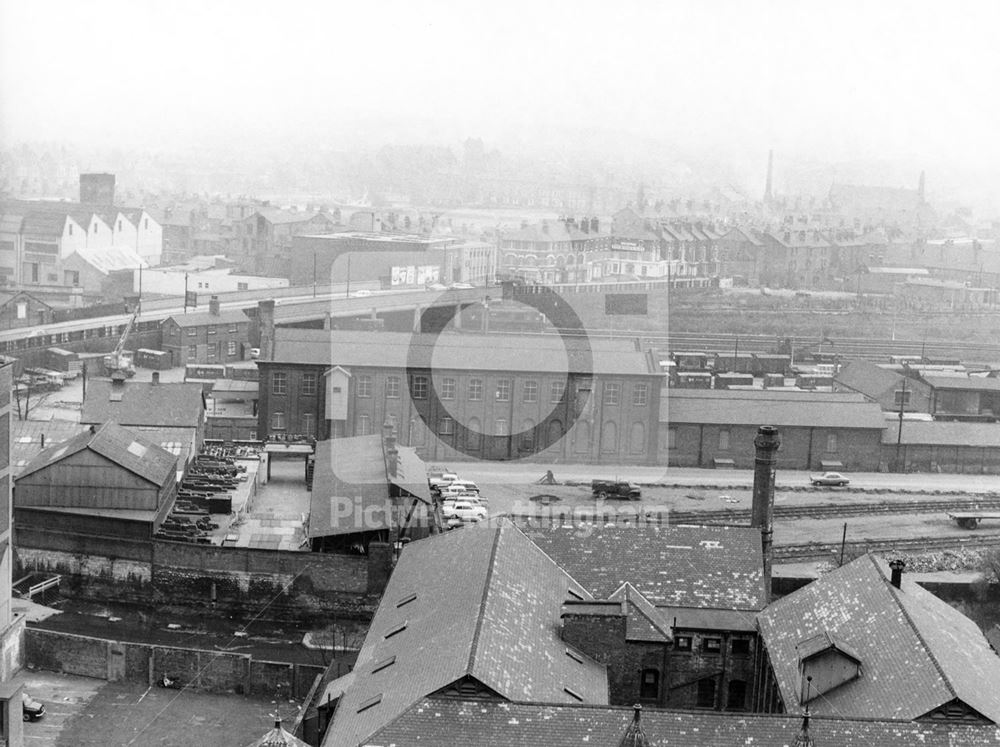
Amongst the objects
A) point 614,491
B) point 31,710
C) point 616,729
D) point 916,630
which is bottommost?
point 31,710

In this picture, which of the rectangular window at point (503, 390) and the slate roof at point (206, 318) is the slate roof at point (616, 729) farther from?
the slate roof at point (206, 318)

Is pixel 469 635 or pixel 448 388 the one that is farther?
pixel 448 388

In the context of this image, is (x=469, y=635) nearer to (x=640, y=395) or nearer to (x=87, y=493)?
(x=87, y=493)

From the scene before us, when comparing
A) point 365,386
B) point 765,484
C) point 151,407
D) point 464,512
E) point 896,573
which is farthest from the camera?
point 365,386

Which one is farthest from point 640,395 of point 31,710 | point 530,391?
point 31,710

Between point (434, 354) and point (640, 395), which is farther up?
point (434, 354)

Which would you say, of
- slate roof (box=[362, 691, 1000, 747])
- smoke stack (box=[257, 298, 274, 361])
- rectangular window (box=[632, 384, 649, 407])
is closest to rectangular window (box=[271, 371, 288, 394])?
smoke stack (box=[257, 298, 274, 361])

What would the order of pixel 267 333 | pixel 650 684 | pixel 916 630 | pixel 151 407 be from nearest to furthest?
1. pixel 916 630
2. pixel 650 684
3. pixel 151 407
4. pixel 267 333
